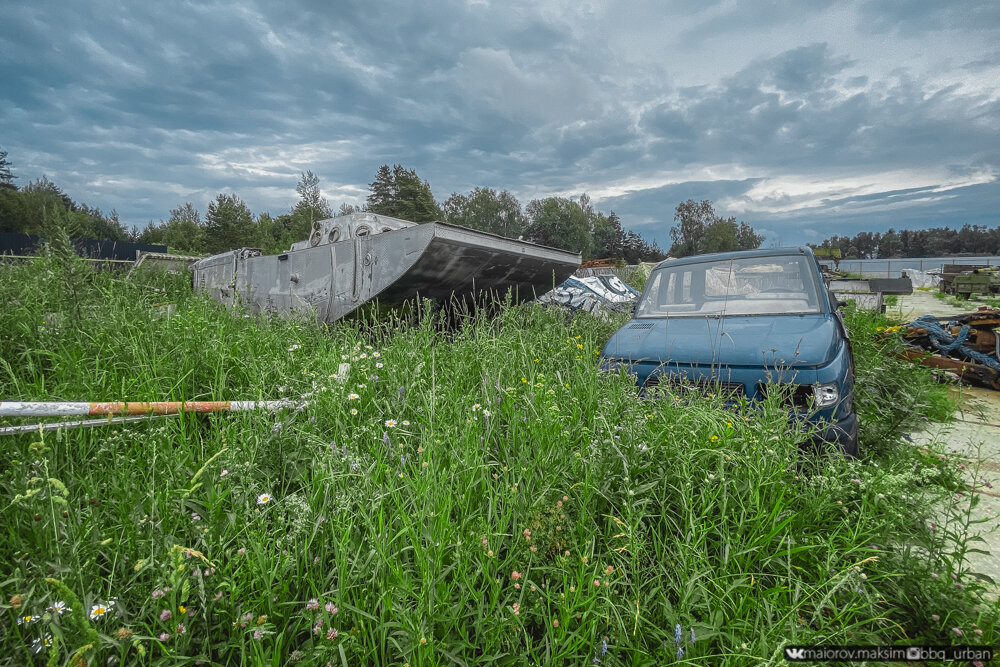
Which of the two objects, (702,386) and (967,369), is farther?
(967,369)

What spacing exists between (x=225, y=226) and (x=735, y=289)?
153ft

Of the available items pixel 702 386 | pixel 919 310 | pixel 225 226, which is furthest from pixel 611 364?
pixel 225 226

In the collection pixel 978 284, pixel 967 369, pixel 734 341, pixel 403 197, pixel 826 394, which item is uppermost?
pixel 403 197

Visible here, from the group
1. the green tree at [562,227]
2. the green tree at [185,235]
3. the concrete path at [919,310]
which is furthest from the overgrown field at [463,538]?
the green tree at [562,227]

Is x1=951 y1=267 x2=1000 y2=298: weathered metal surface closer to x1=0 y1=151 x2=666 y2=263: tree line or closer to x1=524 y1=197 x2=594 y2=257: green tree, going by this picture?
x1=0 y1=151 x2=666 y2=263: tree line

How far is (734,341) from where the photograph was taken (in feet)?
10.0

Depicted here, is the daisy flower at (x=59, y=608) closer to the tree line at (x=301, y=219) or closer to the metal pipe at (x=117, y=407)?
the metal pipe at (x=117, y=407)

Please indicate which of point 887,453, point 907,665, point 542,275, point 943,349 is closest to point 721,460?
point 907,665

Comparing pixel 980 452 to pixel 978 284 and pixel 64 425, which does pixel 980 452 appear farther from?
pixel 978 284

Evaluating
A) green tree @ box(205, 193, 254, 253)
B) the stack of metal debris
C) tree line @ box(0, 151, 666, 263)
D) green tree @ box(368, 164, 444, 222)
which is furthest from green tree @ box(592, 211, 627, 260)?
the stack of metal debris

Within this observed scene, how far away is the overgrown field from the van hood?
19.4 inches

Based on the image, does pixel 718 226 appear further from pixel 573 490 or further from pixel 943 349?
pixel 573 490

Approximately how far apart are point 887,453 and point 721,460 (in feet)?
7.19

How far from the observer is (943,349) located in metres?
5.94
